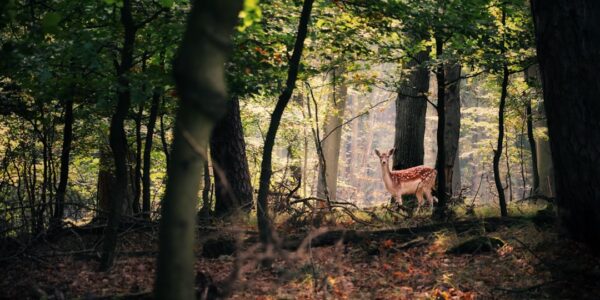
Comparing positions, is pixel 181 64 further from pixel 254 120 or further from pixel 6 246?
pixel 254 120

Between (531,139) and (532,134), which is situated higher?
(532,134)

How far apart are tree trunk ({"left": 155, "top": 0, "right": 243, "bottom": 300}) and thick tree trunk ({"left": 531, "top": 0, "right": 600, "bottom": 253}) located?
4739 millimetres

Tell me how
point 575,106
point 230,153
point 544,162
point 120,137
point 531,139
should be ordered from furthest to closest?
point 544,162 → point 531,139 → point 230,153 → point 120,137 → point 575,106

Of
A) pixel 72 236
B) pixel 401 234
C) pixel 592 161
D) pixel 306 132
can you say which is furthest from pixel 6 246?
pixel 306 132

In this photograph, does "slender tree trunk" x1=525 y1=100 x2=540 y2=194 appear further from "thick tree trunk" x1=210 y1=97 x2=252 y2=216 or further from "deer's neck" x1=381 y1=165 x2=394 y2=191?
"thick tree trunk" x1=210 y1=97 x2=252 y2=216

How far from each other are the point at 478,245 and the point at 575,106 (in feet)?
7.04

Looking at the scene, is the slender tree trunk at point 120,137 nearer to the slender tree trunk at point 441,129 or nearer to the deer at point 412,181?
the slender tree trunk at point 441,129

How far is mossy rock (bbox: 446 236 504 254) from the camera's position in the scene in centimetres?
746

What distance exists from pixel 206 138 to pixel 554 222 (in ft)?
20.6

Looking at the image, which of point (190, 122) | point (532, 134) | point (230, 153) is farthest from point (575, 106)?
point (230, 153)

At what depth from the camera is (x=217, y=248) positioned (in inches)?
308

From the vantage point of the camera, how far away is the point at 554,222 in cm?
780

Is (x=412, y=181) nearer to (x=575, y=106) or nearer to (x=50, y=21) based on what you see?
(x=575, y=106)

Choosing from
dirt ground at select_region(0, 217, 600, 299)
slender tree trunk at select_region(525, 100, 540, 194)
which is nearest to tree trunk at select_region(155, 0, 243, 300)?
dirt ground at select_region(0, 217, 600, 299)
